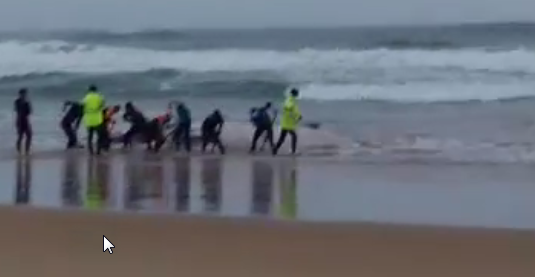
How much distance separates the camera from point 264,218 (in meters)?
12.1

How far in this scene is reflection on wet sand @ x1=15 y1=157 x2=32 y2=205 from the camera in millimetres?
14016

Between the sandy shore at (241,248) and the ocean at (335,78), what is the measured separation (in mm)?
8215

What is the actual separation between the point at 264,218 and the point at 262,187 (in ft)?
10.9

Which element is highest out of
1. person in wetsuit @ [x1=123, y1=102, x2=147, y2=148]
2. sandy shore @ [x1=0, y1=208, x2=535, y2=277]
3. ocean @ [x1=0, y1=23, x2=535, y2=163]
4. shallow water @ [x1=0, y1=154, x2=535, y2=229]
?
ocean @ [x1=0, y1=23, x2=535, y2=163]

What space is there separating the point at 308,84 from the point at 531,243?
23097mm

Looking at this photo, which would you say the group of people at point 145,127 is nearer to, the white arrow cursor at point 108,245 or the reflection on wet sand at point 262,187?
the reflection on wet sand at point 262,187

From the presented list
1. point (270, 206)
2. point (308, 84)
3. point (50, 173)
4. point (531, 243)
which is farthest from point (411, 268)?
point (308, 84)

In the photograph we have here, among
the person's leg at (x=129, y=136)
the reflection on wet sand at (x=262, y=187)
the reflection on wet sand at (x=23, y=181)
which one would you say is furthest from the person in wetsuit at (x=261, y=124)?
the reflection on wet sand at (x=23, y=181)

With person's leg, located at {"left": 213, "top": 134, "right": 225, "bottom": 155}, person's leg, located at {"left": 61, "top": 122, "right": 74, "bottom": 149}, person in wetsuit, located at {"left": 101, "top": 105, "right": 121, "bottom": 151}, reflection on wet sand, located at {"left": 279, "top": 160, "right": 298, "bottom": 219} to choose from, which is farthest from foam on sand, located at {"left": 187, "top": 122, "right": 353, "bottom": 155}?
person's leg, located at {"left": 61, "top": 122, "right": 74, "bottom": 149}

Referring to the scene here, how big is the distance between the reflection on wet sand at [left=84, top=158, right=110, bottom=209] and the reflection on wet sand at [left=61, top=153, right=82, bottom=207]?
0.39 ft

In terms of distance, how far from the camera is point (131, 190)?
14891 millimetres

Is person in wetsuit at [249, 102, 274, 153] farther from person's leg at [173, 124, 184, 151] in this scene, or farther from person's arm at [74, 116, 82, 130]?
person's arm at [74, 116, 82, 130]

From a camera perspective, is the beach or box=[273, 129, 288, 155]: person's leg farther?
box=[273, 129, 288, 155]: person's leg

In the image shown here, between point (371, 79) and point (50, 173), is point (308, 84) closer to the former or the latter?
point (371, 79)
